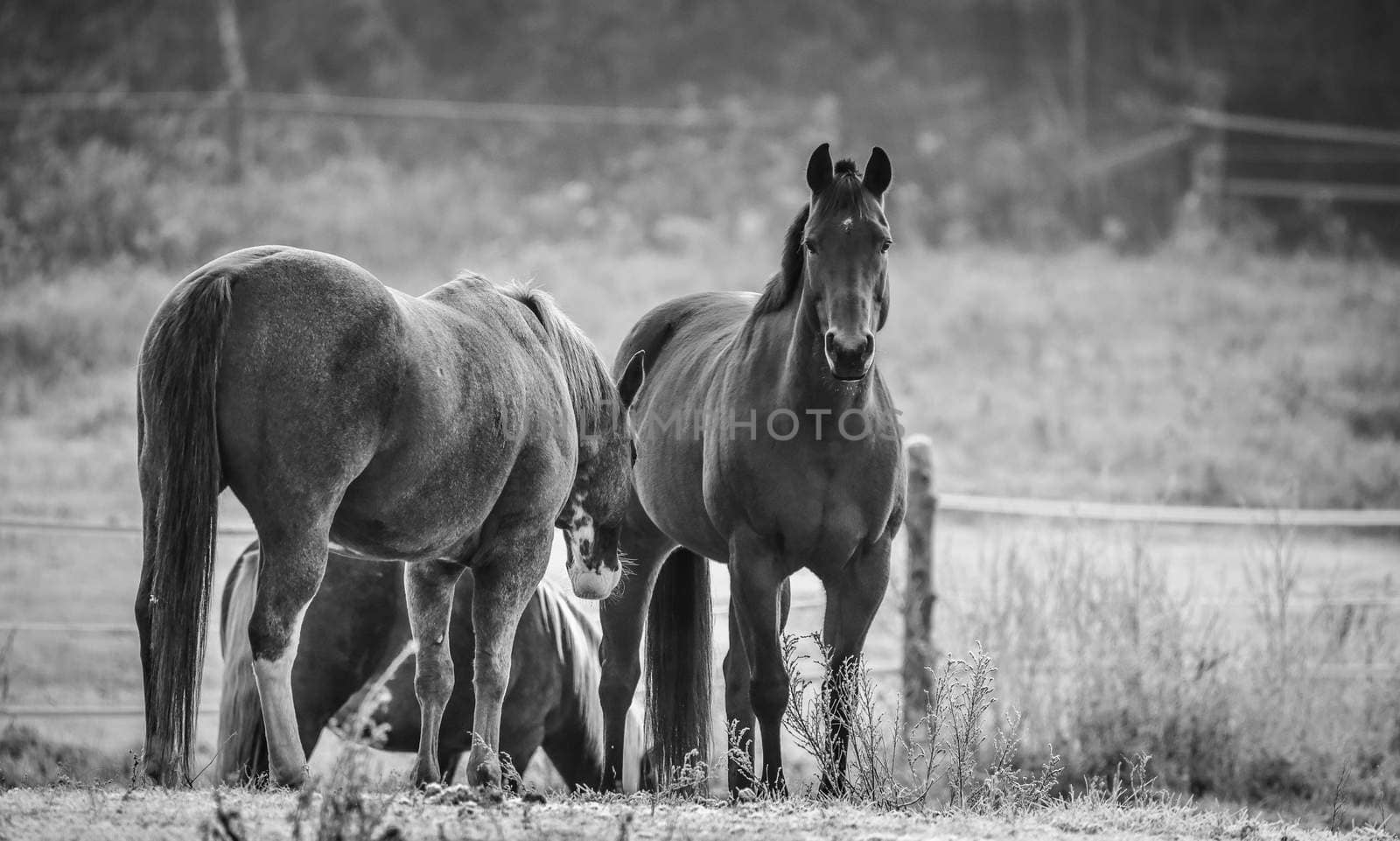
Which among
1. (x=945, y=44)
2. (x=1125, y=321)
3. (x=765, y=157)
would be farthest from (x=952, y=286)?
(x=945, y=44)

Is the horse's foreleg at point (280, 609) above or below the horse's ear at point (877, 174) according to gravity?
below

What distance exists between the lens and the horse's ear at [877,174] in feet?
13.6

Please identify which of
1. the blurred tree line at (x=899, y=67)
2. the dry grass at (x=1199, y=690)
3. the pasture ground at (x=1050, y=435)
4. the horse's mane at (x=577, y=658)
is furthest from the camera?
the blurred tree line at (x=899, y=67)

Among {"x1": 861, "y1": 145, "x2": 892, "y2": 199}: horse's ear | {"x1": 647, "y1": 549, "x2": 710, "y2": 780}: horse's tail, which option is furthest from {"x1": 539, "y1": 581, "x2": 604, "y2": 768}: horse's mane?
{"x1": 861, "y1": 145, "x2": 892, "y2": 199}: horse's ear

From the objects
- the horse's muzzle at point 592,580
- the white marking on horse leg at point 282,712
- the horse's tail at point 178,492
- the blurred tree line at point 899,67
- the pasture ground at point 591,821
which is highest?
the blurred tree line at point 899,67

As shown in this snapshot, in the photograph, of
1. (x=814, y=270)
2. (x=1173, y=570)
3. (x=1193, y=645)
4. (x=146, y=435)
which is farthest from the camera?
(x=1173, y=570)

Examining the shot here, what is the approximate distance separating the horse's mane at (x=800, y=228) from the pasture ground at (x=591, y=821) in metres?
1.61

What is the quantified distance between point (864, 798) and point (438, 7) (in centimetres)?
1850

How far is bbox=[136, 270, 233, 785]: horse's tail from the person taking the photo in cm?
316

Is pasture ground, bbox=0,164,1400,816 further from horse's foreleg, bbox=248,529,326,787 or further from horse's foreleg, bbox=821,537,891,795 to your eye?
horse's foreleg, bbox=248,529,326,787

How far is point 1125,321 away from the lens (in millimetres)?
15891

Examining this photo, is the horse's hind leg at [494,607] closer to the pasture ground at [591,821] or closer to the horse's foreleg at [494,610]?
the horse's foreleg at [494,610]

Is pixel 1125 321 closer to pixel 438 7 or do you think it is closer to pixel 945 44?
pixel 945 44

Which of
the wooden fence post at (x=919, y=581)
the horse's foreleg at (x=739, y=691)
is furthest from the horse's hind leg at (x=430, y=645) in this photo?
the wooden fence post at (x=919, y=581)
